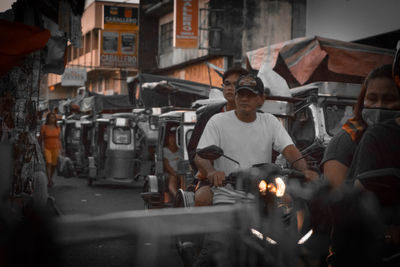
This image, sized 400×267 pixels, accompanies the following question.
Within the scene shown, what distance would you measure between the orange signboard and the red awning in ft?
48.5

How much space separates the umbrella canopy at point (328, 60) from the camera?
10453mm

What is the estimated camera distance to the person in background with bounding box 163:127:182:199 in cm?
930

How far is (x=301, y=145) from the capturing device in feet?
28.5

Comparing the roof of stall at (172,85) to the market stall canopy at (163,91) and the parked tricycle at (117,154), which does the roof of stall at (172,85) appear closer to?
the market stall canopy at (163,91)

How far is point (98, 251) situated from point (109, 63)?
87.6 ft

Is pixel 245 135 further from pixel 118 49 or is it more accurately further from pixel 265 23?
pixel 118 49

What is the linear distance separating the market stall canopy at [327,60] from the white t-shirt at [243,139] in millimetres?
6395

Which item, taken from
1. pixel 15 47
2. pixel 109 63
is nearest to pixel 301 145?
pixel 15 47

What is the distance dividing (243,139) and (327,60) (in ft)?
22.2

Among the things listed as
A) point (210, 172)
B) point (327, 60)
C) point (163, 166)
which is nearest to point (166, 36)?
point (327, 60)

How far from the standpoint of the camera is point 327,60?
10469mm

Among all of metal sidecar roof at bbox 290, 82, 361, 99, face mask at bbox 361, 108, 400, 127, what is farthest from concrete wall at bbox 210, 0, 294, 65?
face mask at bbox 361, 108, 400, 127

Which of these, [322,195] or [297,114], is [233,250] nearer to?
[322,195]

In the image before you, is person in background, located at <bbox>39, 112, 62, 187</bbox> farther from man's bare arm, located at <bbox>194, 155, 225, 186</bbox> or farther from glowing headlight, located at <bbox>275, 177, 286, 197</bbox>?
glowing headlight, located at <bbox>275, 177, 286, 197</bbox>
